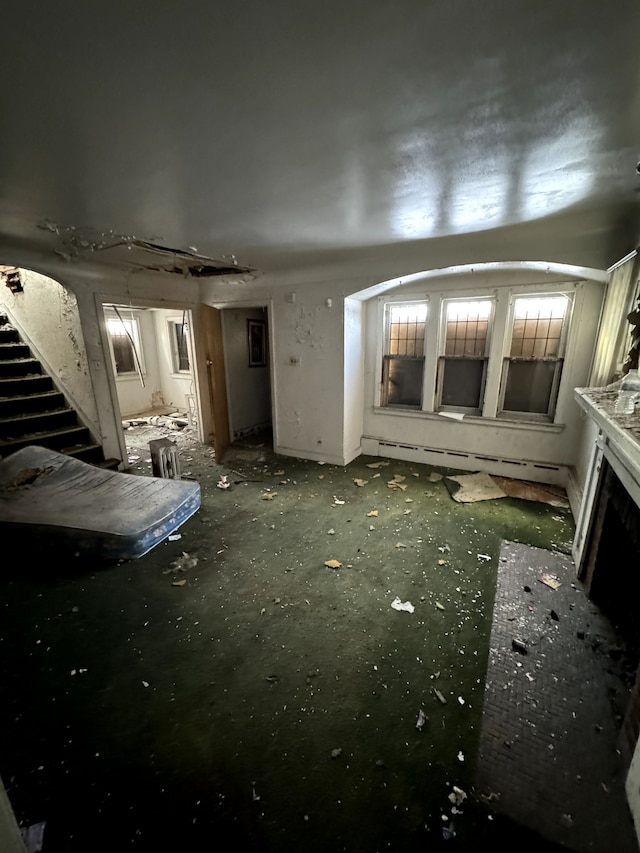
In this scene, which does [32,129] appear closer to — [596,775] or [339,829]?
[339,829]

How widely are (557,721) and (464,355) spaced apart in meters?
3.48

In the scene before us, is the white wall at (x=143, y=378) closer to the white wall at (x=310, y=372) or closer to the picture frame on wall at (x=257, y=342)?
the picture frame on wall at (x=257, y=342)

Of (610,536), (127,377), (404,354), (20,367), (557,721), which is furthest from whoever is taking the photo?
(127,377)

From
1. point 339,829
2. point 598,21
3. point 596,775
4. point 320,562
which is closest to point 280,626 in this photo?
point 320,562

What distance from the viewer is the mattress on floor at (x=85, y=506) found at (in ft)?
8.41

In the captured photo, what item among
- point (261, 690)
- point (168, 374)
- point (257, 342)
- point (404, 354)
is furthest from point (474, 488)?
point (168, 374)

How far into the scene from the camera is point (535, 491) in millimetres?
3684

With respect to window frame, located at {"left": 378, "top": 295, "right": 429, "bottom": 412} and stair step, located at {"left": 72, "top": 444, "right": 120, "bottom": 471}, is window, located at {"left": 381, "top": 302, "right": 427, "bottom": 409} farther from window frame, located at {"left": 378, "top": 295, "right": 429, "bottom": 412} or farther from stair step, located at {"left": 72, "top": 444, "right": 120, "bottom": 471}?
stair step, located at {"left": 72, "top": 444, "right": 120, "bottom": 471}

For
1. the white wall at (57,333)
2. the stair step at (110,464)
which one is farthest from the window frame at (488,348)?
the white wall at (57,333)

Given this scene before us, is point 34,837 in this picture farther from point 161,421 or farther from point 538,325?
point 161,421

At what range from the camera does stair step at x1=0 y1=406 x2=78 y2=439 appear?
384 centimetres

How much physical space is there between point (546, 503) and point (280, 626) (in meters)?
2.91

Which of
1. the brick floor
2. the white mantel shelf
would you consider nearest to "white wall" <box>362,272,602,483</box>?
the white mantel shelf

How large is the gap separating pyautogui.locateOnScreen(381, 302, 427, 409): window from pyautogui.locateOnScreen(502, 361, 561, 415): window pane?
103 centimetres
